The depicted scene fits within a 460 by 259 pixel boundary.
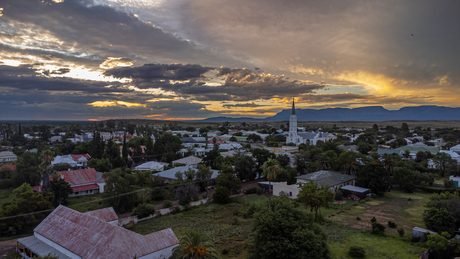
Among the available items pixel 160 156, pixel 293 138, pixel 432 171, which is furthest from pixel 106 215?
pixel 293 138

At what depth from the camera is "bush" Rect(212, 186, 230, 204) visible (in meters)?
35.3

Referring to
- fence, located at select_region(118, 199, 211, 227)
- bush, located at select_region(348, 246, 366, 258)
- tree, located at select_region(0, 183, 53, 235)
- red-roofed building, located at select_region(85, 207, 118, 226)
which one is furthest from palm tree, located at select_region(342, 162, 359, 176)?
tree, located at select_region(0, 183, 53, 235)

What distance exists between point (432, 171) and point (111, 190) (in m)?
61.4

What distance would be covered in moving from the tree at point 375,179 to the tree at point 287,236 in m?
25.6

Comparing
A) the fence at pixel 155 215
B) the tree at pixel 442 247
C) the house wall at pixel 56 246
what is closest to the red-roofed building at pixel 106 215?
the fence at pixel 155 215

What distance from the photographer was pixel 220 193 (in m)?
35.3

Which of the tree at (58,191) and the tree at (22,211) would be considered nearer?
the tree at (22,211)

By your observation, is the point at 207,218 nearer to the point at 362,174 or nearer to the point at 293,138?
the point at 362,174

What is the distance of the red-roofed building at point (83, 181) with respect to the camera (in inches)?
1468

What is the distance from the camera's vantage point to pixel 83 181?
38469mm

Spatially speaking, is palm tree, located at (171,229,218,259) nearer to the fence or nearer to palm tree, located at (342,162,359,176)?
the fence

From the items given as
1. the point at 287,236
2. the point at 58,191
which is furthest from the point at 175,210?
the point at 287,236

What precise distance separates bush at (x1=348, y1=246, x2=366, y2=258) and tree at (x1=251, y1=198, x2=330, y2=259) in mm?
3477

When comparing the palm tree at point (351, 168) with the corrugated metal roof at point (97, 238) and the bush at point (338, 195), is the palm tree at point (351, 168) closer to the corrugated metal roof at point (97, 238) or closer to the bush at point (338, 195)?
the bush at point (338, 195)
